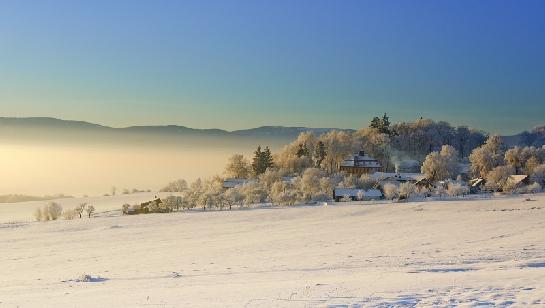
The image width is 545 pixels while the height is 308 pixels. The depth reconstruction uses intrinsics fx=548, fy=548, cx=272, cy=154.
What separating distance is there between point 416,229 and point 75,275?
105 feet

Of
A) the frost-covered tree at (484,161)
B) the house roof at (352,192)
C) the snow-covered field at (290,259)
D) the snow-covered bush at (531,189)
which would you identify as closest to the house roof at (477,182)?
the frost-covered tree at (484,161)

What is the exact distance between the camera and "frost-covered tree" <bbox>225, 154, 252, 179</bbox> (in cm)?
13012

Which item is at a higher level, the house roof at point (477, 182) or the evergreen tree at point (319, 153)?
the evergreen tree at point (319, 153)

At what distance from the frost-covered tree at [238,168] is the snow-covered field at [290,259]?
5481cm

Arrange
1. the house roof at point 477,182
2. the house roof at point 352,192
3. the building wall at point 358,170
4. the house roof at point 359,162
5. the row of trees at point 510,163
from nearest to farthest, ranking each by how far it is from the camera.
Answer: the house roof at point 352,192, the house roof at point 477,182, the row of trees at point 510,163, the building wall at point 358,170, the house roof at point 359,162

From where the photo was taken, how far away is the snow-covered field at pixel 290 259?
1966 centimetres

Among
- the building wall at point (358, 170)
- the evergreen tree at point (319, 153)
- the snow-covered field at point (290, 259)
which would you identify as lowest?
the snow-covered field at point (290, 259)

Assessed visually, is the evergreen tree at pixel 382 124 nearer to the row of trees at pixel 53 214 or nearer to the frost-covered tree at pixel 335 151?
the frost-covered tree at pixel 335 151

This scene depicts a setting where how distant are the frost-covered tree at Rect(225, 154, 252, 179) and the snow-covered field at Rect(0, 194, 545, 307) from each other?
5481 centimetres

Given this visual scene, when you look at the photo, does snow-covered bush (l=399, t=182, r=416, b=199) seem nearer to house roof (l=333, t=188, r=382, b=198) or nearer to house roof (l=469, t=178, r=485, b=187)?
house roof (l=333, t=188, r=382, b=198)

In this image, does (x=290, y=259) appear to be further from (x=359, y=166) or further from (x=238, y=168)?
(x=238, y=168)

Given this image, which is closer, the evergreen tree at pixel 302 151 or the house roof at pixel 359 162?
the house roof at pixel 359 162

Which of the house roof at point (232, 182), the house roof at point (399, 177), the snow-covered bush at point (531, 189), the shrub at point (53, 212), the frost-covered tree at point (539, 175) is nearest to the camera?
the shrub at point (53, 212)

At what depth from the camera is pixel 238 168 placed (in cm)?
13112
